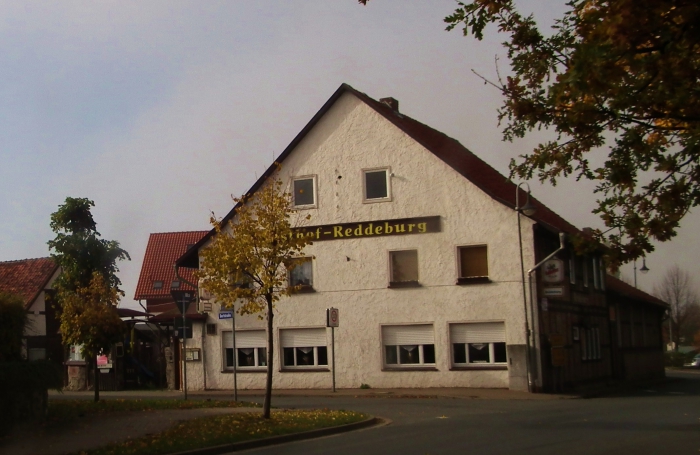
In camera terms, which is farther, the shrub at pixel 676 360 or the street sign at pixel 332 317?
the shrub at pixel 676 360

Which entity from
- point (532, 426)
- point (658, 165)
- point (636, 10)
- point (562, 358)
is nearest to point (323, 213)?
point (562, 358)

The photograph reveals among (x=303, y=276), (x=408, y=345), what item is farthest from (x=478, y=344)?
(x=303, y=276)

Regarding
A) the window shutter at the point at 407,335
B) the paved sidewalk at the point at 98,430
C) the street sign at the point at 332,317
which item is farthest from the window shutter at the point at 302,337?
the paved sidewalk at the point at 98,430

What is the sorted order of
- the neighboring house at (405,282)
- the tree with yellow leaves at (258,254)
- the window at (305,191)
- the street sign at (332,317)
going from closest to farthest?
the tree with yellow leaves at (258,254) < the street sign at (332,317) < the neighboring house at (405,282) < the window at (305,191)

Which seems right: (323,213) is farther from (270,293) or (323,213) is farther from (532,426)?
(532,426)

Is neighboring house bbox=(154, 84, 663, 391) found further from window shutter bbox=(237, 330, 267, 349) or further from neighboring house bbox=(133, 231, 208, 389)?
neighboring house bbox=(133, 231, 208, 389)

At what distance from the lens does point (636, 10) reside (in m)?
7.67

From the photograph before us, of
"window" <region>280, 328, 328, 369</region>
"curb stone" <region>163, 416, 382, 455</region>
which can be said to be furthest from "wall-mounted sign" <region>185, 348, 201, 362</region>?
"curb stone" <region>163, 416, 382, 455</region>

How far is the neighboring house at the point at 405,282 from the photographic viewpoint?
2884 cm

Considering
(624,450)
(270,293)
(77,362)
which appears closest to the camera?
(624,450)

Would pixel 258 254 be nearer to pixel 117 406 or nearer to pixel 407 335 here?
pixel 117 406

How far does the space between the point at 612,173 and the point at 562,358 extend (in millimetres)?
19831

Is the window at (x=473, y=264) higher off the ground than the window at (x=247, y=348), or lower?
higher

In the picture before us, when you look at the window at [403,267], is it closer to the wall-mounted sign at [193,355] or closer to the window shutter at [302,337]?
the window shutter at [302,337]
